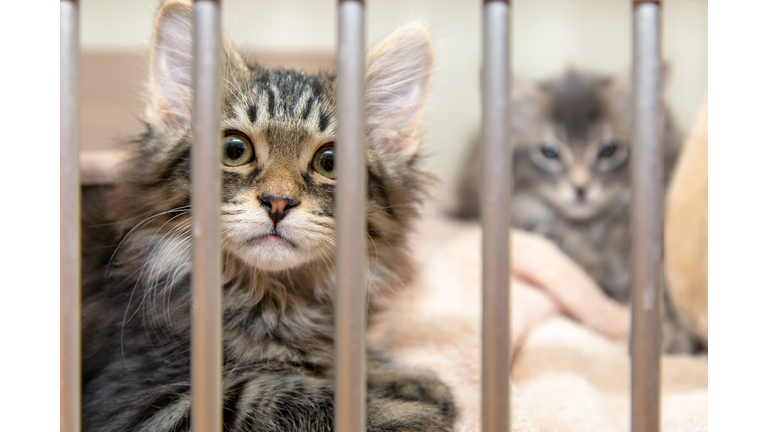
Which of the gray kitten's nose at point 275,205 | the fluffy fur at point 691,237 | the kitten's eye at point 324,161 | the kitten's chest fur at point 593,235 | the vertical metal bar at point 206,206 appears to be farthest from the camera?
the kitten's chest fur at point 593,235

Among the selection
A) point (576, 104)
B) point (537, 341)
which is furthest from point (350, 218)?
point (576, 104)

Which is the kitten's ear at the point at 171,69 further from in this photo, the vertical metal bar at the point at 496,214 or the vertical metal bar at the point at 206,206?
the vertical metal bar at the point at 496,214

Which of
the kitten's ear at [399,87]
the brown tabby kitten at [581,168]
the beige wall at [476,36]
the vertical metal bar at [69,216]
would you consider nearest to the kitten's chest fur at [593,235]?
the brown tabby kitten at [581,168]

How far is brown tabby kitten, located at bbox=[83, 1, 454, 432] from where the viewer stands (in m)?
0.78

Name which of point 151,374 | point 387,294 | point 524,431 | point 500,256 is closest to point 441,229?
point 387,294

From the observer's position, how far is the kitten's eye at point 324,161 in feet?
2.92

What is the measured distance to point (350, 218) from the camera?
1.62 feet

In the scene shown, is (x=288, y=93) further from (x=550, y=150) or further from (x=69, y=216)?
(x=550, y=150)

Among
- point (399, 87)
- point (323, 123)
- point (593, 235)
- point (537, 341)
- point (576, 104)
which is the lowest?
point (537, 341)

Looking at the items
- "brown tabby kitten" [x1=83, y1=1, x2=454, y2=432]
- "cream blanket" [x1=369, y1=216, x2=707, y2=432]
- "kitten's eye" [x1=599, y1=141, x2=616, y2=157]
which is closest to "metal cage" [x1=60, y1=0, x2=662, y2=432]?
"brown tabby kitten" [x1=83, y1=1, x2=454, y2=432]

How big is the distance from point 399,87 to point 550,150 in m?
0.97

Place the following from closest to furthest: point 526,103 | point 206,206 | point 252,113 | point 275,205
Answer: point 206,206 < point 275,205 < point 252,113 < point 526,103

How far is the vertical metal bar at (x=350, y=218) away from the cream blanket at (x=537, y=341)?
1.48ft

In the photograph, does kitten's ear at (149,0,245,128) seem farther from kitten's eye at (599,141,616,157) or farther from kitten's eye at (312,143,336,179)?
kitten's eye at (599,141,616,157)
